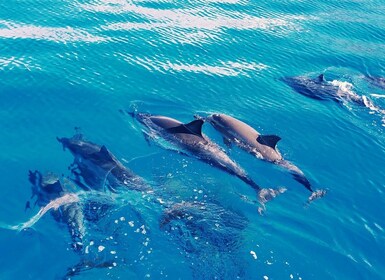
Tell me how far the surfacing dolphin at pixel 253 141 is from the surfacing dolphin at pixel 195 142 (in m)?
0.89

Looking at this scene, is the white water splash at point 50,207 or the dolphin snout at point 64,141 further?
the dolphin snout at point 64,141

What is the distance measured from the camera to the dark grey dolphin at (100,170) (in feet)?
50.1

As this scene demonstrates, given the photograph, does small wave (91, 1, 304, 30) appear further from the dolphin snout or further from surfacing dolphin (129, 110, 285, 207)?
the dolphin snout

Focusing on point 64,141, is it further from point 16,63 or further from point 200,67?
point 200,67

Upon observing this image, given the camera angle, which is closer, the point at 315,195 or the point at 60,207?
the point at 60,207

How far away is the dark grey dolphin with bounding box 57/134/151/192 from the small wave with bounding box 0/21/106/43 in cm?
1031

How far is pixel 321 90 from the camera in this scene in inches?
904

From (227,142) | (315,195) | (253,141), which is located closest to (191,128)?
(227,142)

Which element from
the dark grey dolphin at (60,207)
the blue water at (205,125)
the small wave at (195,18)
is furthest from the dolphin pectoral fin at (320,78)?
the dark grey dolphin at (60,207)

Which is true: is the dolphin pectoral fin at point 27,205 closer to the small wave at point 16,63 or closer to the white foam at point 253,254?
the white foam at point 253,254

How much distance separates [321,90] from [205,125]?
285 inches

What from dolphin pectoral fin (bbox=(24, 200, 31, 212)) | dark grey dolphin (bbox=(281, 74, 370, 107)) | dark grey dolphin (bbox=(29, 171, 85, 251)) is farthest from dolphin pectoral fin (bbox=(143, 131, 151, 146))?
dark grey dolphin (bbox=(281, 74, 370, 107))

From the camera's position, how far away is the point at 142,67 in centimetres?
2364

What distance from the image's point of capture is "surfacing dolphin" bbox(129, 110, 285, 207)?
16625 mm
